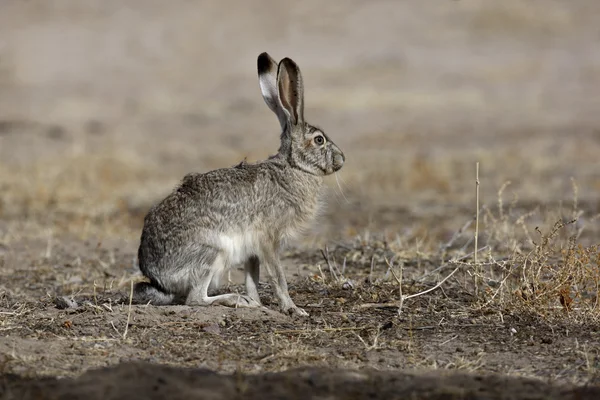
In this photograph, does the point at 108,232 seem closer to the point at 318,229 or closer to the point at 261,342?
the point at 318,229

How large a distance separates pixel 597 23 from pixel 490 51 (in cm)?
488

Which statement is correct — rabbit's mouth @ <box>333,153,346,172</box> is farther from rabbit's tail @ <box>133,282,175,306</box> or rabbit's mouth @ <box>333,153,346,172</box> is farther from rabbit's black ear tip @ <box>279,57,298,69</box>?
rabbit's tail @ <box>133,282,175,306</box>

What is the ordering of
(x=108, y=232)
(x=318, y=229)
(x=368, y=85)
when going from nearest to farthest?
(x=108, y=232), (x=318, y=229), (x=368, y=85)

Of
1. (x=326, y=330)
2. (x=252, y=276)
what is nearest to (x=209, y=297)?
(x=252, y=276)

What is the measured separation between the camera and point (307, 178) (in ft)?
21.6

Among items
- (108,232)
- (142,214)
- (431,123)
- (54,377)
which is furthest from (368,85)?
(54,377)

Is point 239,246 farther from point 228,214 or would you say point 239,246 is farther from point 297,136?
point 297,136

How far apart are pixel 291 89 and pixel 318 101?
18.3m

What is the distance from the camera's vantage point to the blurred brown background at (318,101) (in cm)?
1296

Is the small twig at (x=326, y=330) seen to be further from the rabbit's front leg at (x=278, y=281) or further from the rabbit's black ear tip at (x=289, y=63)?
the rabbit's black ear tip at (x=289, y=63)

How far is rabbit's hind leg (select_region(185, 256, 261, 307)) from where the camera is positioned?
239 inches

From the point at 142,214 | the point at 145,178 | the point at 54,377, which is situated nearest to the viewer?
the point at 54,377

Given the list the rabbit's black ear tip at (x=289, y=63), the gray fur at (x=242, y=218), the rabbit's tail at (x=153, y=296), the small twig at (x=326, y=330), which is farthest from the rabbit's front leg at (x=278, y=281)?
the rabbit's black ear tip at (x=289, y=63)

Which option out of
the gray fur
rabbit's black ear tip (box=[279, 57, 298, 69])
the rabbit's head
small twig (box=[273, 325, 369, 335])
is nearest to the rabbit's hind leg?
the gray fur
